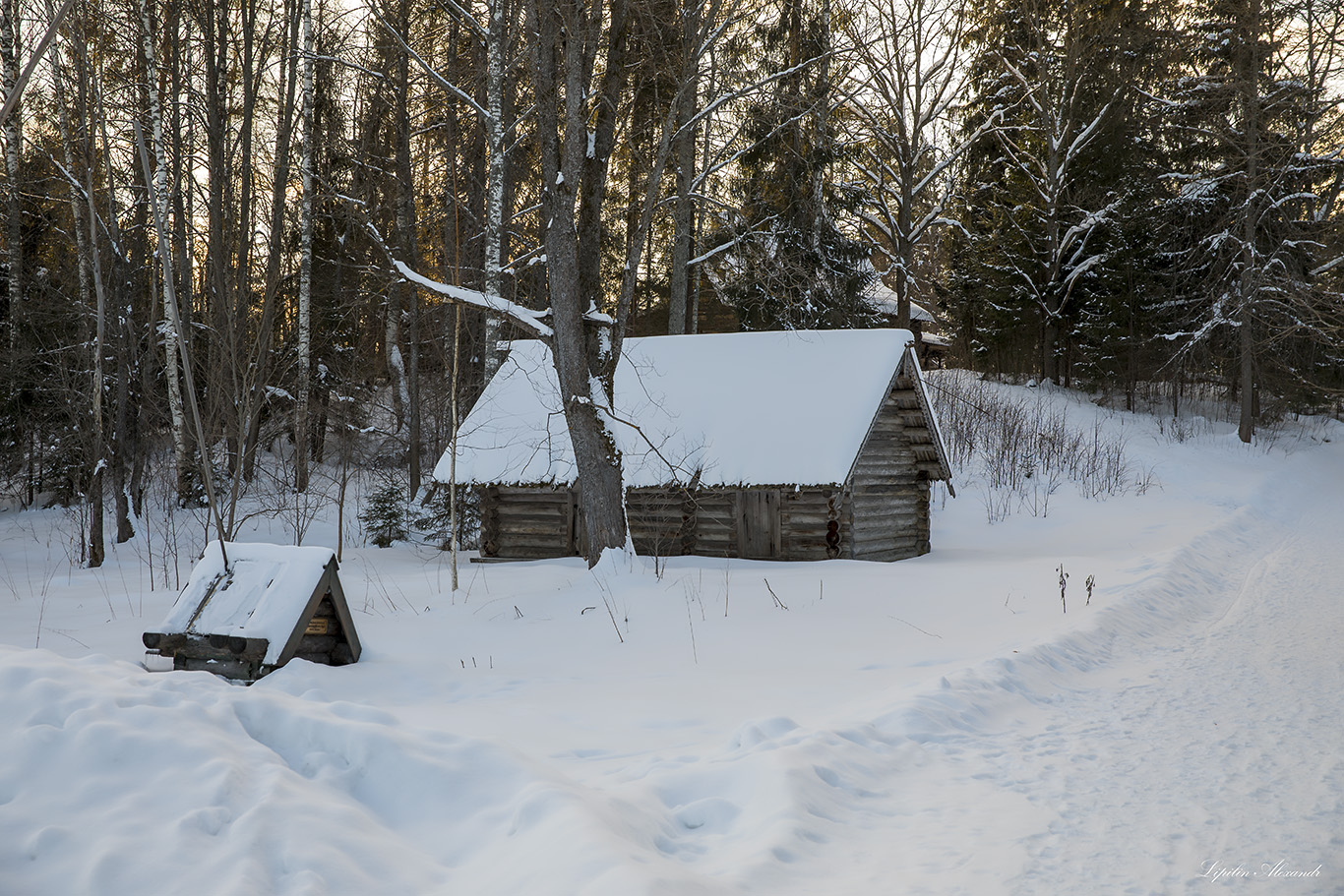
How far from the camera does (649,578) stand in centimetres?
1098

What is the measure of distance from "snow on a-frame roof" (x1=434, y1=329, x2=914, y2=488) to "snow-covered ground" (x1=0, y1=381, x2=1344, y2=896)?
396 centimetres

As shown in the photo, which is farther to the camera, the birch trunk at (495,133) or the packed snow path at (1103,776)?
the birch trunk at (495,133)

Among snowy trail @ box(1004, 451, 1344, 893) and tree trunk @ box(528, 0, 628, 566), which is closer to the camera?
snowy trail @ box(1004, 451, 1344, 893)

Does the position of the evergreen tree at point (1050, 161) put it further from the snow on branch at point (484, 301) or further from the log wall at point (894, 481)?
the snow on branch at point (484, 301)

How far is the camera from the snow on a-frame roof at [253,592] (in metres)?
6.39

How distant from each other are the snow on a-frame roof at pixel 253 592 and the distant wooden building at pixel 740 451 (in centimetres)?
714

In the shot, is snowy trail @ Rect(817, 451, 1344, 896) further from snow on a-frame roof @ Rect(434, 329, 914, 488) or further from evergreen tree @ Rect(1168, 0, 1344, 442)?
evergreen tree @ Rect(1168, 0, 1344, 442)

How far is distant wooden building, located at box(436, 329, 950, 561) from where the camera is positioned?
14172mm

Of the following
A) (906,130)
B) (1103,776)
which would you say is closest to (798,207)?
(906,130)

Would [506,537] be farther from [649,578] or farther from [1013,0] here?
[1013,0]

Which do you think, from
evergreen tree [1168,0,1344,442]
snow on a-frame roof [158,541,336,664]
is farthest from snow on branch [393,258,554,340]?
evergreen tree [1168,0,1344,442]

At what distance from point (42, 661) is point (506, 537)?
11.1 meters

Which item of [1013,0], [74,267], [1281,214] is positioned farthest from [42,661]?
[1013,0]

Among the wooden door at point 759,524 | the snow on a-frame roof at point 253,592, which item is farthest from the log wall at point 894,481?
the snow on a-frame roof at point 253,592
